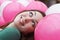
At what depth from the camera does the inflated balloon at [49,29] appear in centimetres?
60

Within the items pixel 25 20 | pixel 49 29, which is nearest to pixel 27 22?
pixel 25 20

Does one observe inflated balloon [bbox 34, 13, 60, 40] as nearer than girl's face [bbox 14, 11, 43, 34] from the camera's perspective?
Yes

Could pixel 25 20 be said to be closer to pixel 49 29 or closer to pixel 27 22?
pixel 27 22

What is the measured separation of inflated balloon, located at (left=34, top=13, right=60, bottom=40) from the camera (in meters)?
0.60

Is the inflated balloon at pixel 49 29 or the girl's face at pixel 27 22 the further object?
the girl's face at pixel 27 22

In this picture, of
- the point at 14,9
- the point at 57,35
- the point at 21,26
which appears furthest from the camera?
the point at 14,9

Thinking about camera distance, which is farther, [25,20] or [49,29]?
[25,20]

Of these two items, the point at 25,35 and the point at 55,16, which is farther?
the point at 25,35

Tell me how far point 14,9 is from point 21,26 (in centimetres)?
37

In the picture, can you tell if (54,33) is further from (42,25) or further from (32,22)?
(32,22)

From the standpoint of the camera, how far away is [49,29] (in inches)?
24.1

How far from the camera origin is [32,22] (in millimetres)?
748

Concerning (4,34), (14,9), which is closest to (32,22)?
(4,34)

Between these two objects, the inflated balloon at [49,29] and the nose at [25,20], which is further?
the nose at [25,20]
